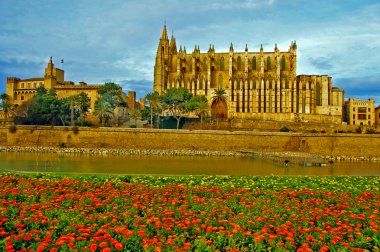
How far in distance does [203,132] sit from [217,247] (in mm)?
41742

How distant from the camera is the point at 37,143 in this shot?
47281mm

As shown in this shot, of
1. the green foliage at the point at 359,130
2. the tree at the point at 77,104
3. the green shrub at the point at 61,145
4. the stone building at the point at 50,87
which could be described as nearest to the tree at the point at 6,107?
the stone building at the point at 50,87

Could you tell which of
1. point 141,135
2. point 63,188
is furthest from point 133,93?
point 63,188

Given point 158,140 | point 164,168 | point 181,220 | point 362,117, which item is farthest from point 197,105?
point 181,220

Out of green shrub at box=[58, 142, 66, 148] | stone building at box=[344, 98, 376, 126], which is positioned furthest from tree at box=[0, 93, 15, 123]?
stone building at box=[344, 98, 376, 126]

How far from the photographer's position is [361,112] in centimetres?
8281

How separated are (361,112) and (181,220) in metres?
84.0

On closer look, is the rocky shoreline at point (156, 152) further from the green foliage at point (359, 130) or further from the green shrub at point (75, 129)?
the green foliage at point (359, 130)

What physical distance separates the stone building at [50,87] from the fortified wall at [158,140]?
28425 millimetres

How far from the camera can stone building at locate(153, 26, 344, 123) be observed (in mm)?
72562

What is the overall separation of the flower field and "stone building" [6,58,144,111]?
222 ft

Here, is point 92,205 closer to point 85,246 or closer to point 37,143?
point 85,246

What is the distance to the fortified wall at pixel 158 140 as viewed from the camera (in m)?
47.4

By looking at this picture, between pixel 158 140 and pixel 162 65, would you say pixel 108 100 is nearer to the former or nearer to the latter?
pixel 162 65
